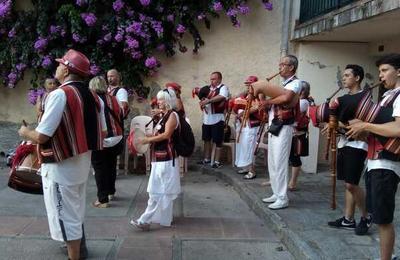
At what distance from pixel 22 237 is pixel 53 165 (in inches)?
58.2

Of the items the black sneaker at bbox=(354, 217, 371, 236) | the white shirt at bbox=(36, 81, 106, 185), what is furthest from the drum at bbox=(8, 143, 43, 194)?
the black sneaker at bbox=(354, 217, 371, 236)

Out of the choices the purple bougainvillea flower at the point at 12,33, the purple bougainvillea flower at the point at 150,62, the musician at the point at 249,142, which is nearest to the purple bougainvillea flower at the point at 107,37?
the purple bougainvillea flower at the point at 150,62

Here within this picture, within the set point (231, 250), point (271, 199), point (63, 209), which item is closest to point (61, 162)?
point (63, 209)

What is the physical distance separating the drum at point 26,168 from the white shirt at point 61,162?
43cm

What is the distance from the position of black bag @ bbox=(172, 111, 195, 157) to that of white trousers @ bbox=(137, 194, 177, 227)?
19.5 inches

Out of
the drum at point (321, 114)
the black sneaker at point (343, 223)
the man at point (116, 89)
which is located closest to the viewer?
the drum at point (321, 114)

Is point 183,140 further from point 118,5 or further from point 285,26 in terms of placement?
point 285,26

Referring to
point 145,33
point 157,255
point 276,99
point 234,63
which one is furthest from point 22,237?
point 234,63

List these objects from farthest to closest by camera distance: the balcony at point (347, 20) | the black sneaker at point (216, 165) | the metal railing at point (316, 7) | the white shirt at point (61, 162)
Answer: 1. the black sneaker at point (216, 165)
2. the metal railing at point (316, 7)
3. the balcony at point (347, 20)
4. the white shirt at point (61, 162)

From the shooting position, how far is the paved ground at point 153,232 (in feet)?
16.8

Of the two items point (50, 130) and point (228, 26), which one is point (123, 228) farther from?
point (228, 26)

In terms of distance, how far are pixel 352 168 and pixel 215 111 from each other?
15.7 feet

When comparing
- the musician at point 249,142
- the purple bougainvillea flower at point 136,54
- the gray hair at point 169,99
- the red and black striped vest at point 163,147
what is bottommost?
the musician at point 249,142

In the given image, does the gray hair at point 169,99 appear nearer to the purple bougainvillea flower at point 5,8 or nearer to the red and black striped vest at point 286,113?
the red and black striped vest at point 286,113
